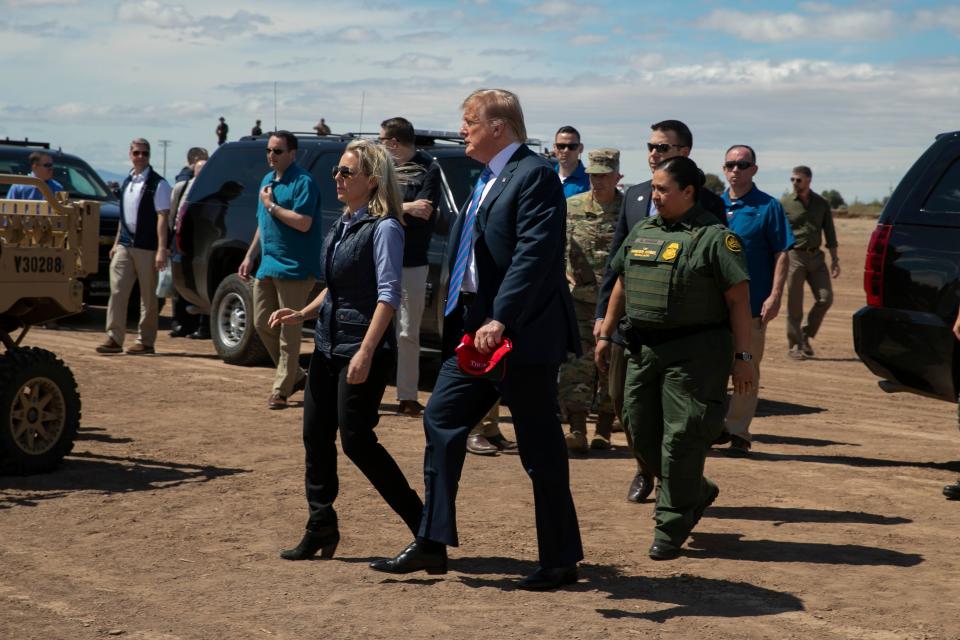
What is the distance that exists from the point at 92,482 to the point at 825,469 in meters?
4.51

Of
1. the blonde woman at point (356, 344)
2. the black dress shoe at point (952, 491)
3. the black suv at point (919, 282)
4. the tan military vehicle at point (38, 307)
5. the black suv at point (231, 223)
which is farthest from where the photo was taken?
the black suv at point (231, 223)

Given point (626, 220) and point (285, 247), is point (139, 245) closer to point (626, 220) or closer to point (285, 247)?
point (285, 247)

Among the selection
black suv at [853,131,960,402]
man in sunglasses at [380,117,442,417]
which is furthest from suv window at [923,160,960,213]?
man in sunglasses at [380,117,442,417]

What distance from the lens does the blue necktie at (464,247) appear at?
19.3 ft

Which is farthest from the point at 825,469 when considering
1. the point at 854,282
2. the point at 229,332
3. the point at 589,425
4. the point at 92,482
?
the point at 854,282

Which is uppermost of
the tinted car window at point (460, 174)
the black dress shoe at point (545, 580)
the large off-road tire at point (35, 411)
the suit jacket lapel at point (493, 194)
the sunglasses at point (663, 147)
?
the sunglasses at point (663, 147)

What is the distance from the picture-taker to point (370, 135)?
40.4 ft

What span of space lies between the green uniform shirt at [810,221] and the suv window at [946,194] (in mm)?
7005

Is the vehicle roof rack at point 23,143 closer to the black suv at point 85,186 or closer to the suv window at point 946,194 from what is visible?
the black suv at point 85,186

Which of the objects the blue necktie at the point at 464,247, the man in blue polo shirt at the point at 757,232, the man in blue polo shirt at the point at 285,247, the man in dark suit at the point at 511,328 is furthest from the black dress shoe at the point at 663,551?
the man in blue polo shirt at the point at 285,247

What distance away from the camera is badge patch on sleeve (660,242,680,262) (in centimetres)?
650

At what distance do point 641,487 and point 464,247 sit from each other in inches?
98.9

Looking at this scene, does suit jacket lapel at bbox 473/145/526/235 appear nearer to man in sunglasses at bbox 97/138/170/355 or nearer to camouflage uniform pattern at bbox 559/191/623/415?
camouflage uniform pattern at bbox 559/191/623/415

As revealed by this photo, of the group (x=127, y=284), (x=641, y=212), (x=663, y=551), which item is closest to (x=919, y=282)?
(x=641, y=212)
